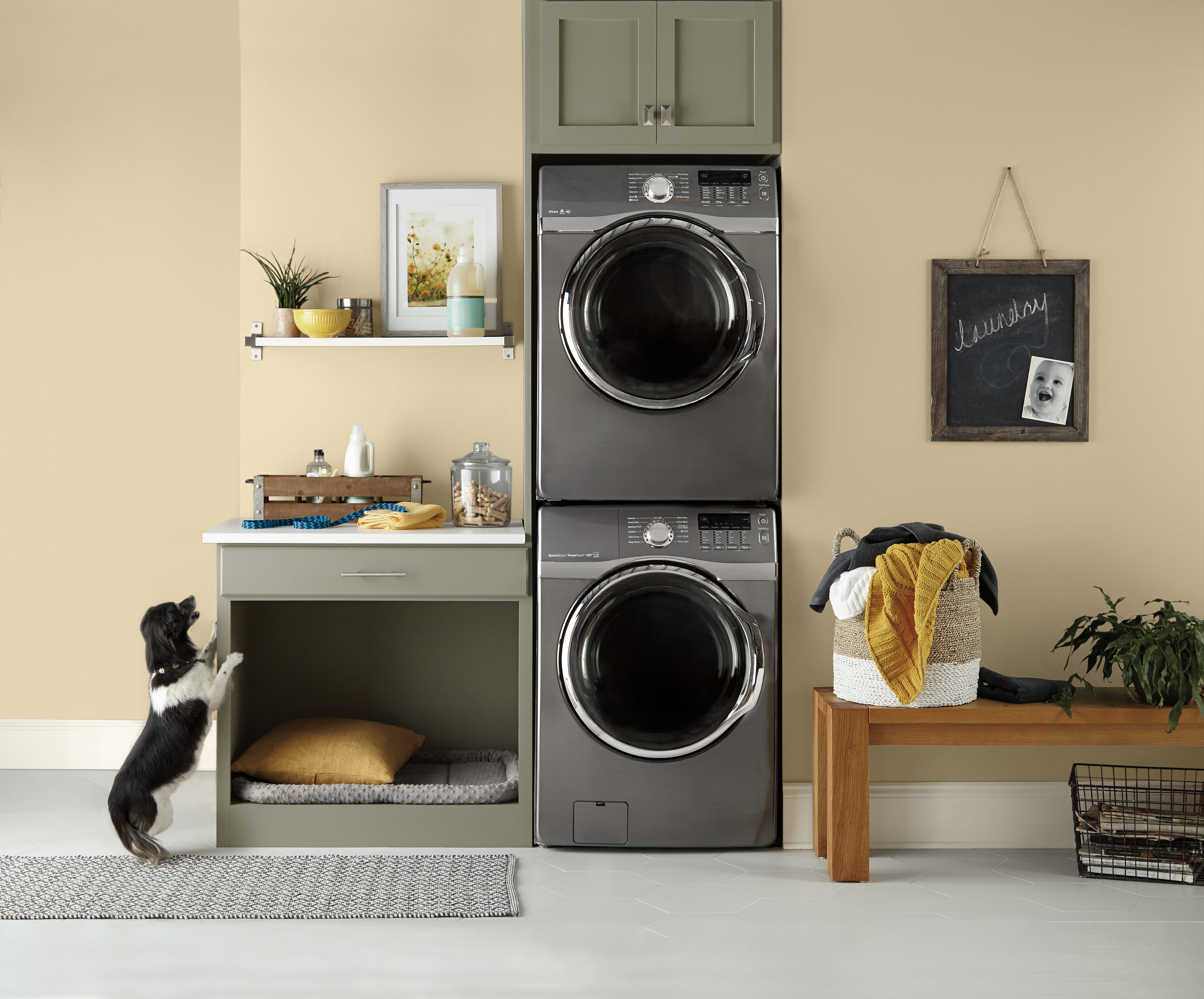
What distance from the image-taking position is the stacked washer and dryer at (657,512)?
2660 mm

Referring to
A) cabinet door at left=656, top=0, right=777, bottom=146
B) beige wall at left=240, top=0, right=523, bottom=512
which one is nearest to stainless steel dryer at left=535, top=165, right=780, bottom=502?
cabinet door at left=656, top=0, right=777, bottom=146

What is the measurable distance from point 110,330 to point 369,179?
1.01 m

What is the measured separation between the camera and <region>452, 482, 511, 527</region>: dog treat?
9.60 feet

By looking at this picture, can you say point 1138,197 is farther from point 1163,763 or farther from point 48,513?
point 48,513

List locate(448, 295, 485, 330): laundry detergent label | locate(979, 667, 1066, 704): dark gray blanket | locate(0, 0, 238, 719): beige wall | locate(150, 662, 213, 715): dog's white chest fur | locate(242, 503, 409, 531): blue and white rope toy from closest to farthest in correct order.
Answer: locate(979, 667, 1066, 704): dark gray blanket
locate(150, 662, 213, 715): dog's white chest fur
locate(242, 503, 409, 531): blue and white rope toy
locate(448, 295, 485, 330): laundry detergent label
locate(0, 0, 238, 719): beige wall

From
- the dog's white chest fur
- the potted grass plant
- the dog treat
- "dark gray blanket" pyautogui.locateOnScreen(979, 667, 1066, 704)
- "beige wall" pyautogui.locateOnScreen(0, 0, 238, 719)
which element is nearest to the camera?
"dark gray blanket" pyautogui.locateOnScreen(979, 667, 1066, 704)

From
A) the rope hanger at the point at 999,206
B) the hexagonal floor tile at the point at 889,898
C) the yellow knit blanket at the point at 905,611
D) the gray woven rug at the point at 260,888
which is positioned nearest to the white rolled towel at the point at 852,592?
the yellow knit blanket at the point at 905,611

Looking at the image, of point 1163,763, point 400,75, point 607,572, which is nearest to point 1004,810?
point 1163,763

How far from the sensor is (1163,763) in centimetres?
275

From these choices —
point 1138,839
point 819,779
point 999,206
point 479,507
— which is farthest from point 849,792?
point 999,206

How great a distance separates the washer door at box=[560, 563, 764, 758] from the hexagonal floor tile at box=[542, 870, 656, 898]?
30 centimetres

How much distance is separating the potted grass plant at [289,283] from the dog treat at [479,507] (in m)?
0.79

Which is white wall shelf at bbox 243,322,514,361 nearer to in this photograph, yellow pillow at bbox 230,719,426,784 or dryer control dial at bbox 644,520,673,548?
dryer control dial at bbox 644,520,673,548

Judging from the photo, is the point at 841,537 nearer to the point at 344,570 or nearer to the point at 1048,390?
the point at 1048,390
